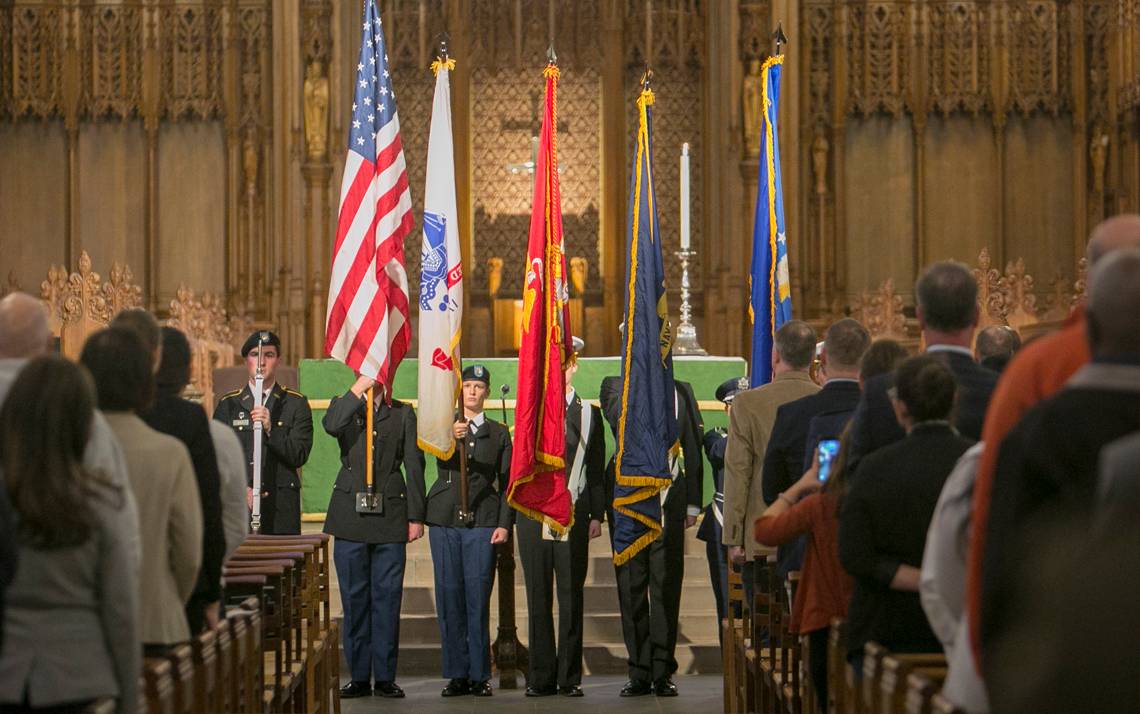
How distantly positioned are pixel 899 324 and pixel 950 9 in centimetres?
305

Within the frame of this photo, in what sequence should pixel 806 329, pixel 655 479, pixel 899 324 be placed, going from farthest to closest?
pixel 899 324, pixel 655 479, pixel 806 329

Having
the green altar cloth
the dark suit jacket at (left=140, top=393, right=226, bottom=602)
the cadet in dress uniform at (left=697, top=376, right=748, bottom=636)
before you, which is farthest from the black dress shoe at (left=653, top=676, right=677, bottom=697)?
the dark suit jacket at (left=140, top=393, right=226, bottom=602)

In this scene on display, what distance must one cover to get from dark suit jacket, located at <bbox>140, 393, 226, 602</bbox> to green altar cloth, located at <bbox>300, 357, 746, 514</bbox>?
5832 mm

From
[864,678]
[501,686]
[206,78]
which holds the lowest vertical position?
[501,686]

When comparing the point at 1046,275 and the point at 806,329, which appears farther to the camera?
the point at 1046,275

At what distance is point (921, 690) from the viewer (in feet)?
12.3

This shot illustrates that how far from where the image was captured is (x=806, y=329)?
6.73 m

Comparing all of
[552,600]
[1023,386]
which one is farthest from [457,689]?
[1023,386]

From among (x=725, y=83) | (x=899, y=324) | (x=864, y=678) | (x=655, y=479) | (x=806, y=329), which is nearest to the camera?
(x=864, y=678)

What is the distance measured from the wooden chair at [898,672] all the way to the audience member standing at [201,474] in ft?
6.53

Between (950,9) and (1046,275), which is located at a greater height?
(950,9)

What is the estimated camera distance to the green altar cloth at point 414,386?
36.0 ft

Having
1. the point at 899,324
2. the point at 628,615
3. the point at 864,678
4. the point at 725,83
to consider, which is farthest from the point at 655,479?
the point at 725,83

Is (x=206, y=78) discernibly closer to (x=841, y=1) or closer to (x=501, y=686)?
(x=841, y=1)
